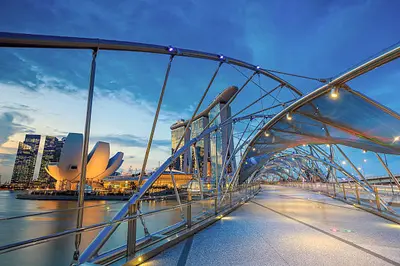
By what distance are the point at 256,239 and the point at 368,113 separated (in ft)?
28.8

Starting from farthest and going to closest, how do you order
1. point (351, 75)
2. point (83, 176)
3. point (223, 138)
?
point (223, 138), point (351, 75), point (83, 176)

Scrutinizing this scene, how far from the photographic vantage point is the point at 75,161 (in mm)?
52188

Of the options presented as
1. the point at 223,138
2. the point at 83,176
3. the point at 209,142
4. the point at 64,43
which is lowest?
the point at 83,176

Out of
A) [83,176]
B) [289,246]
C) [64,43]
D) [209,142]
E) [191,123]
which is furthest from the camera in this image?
[209,142]

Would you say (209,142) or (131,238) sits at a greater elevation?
(209,142)

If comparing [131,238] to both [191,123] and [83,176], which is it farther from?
[191,123]

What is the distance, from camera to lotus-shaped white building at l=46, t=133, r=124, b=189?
51031 millimetres

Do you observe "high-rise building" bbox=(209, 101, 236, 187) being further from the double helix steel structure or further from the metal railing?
the metal railing

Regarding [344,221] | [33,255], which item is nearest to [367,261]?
[344,221]

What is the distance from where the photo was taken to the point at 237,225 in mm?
7766

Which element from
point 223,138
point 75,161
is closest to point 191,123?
point 75,161

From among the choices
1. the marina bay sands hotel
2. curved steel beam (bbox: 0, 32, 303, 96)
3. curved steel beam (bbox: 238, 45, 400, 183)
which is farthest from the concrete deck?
the marina bay sands hotel

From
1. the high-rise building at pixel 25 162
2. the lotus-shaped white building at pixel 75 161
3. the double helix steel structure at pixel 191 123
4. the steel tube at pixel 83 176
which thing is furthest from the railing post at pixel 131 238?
the high-rise building at pixel 25 162

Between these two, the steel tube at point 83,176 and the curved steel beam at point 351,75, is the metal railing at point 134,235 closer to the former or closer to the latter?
the steel tube at point 83,176
